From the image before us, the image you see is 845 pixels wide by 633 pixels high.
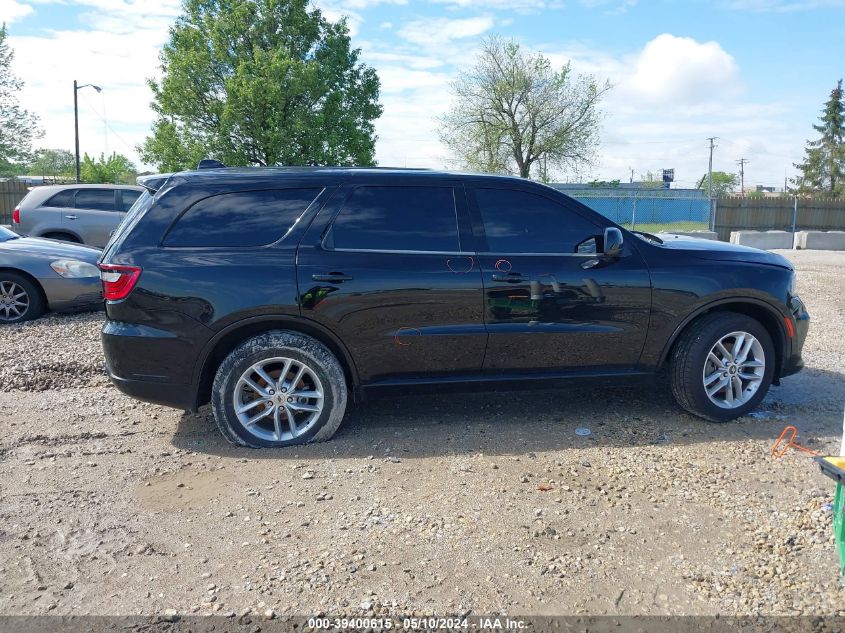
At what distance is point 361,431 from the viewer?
4.68 meters

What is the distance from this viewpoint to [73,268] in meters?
8.39

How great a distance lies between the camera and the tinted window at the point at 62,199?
12.9m

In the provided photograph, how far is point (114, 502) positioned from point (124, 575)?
794 mm

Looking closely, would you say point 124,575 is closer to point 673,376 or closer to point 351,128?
point 673,376

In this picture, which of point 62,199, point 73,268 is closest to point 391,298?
point 73,268

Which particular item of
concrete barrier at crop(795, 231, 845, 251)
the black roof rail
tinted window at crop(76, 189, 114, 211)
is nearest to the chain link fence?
concrete barrier at crop(795, 231, 845, 251)

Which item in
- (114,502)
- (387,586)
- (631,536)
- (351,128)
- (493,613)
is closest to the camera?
(493,613)

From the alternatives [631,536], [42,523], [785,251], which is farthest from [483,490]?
[785,251]

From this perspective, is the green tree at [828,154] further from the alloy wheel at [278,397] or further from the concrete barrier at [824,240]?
the alloy wheel at [278,397]

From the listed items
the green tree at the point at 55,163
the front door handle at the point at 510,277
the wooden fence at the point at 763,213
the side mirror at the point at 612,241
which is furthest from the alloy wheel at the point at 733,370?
the green tree at the point at 55,163

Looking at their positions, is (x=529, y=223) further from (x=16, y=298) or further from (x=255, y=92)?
(x=255, y=92)

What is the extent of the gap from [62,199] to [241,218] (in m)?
10.6

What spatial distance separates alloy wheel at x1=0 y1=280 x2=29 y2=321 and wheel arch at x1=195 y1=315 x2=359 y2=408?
523 centimetres

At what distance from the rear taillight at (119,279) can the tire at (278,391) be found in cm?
74
